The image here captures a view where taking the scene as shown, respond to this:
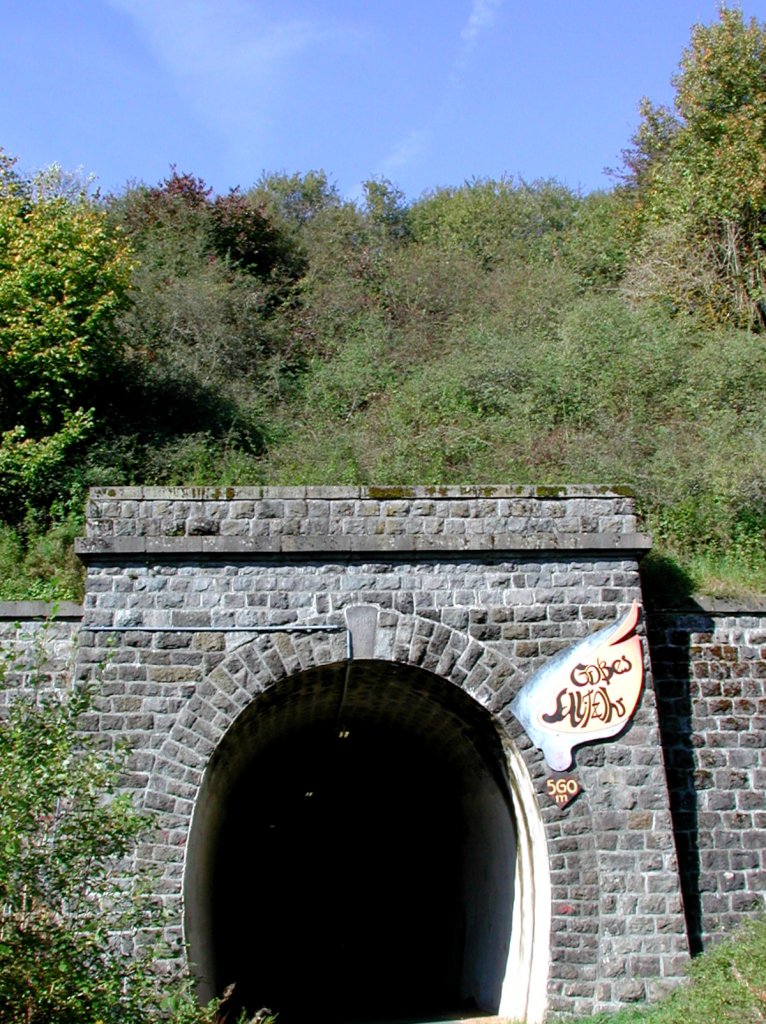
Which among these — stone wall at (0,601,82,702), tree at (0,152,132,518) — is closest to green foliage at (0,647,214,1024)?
stone wall at (0,601,82,702)

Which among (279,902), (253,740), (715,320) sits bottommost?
(279,902)

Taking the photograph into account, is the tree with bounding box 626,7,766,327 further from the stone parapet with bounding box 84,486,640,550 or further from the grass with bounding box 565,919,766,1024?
the grass with bounding box 565,919,766,1024

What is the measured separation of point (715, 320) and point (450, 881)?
43.0 feet

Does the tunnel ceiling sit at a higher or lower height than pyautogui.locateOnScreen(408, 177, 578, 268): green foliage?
lower

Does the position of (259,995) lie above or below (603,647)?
below

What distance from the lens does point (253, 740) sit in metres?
12.6

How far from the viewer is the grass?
891 cm

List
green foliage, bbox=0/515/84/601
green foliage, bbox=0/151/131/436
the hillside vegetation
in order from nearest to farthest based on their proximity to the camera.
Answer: green foliage, bbox=0/515/84/601 < the hillside vegetation < green foliage, bbox=0/151/131/436

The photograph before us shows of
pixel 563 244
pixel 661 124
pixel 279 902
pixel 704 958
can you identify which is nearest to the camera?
pixel 704 958

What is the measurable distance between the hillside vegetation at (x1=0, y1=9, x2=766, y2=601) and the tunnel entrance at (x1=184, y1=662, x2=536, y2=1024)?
10.2 ft

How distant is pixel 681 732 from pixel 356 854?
7.89 meters

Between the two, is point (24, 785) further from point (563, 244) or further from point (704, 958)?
point (563, 244)

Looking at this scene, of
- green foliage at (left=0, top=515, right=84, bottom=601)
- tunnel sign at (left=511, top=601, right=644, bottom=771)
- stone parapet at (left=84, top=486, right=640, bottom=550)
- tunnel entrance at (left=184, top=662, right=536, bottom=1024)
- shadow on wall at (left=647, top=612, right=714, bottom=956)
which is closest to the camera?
tunnel sign at (left=511, top=601, right=644, bottom=771)

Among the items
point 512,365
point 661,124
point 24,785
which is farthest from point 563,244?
point 24,785
